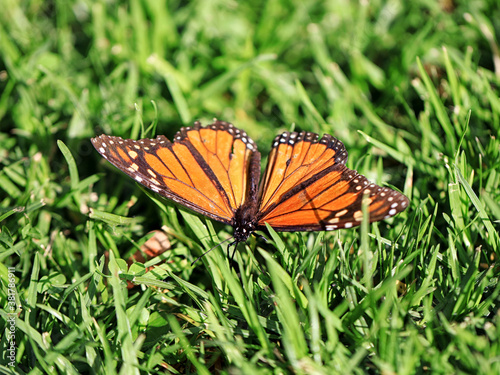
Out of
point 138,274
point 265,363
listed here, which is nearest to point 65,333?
point 138,274

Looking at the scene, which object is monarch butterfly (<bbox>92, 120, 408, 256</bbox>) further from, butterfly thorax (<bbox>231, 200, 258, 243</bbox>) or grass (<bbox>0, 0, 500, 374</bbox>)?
grass (<bbox>0, 0, 500, 374</bbox>)

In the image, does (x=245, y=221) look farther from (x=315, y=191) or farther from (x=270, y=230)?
(x=315, y=191)

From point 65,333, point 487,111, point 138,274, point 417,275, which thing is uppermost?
point 487,111

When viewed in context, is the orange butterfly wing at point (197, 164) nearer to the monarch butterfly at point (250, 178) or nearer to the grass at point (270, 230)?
the monarch butterfly at point (250, 178)

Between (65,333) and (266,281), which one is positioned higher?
(266,281)

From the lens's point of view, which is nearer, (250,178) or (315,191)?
(315,191)

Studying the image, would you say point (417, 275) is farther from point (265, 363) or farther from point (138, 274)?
point (138, 274)

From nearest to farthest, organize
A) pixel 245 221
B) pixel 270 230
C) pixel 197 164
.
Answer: pixel 270 230 < pixel 245 221 < pixel 197 164

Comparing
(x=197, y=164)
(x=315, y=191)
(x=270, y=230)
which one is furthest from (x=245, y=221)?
(x=197, y=164)
